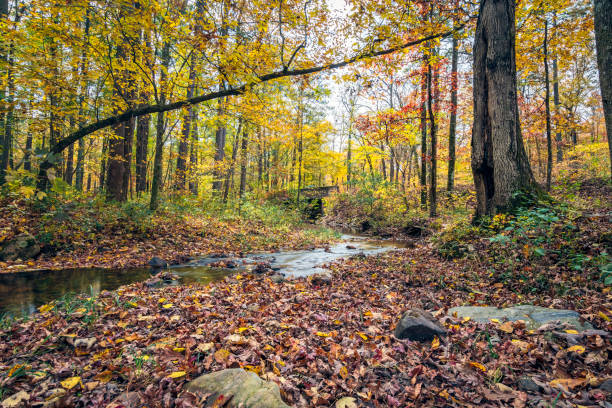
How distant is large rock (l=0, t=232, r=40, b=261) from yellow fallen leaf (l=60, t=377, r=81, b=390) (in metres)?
6.06

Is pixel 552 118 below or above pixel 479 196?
above

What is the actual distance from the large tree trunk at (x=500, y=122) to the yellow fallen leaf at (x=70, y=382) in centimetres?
785

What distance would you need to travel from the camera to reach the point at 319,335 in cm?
315

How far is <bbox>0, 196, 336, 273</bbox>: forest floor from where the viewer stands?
6859mm

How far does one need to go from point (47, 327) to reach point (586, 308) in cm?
630

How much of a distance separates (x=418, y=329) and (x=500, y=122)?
592 centimetres

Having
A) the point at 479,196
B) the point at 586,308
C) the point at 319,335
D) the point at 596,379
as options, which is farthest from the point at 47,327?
the point at 479,196

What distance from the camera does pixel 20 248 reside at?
21.4ft

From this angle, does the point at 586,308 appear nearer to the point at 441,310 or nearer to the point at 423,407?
the point at 441,310

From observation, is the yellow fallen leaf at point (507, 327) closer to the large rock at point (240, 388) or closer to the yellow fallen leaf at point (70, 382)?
the large rock at point (240, 388)

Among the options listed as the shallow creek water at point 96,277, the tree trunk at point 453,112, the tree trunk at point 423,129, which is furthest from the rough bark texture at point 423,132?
the shallow creek water at point 96,277

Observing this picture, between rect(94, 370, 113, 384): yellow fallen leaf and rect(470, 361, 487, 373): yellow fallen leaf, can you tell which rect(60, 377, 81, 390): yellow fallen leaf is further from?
rect(470, 361, 487, 373): yellow fallen leaf

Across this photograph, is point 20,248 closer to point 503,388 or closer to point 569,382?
point 503,388

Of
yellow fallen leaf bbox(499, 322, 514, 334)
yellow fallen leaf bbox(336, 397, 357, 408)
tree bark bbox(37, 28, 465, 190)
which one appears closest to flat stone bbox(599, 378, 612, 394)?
yellow fallen leaf bbox(499, 322, 514, 334)
